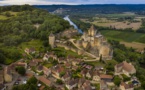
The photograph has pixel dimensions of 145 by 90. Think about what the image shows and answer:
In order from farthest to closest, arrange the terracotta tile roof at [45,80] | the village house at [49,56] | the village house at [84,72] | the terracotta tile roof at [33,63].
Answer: the village house at [49,56], the terracotta tile roof at [33,63], the village house at [84,72], the terracotta tile roof at [45,80]

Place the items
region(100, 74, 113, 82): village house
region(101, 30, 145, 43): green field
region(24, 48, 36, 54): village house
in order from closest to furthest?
region(100, 74, 113, 82): village house → region(24, 48, 36, 54): village house → region(101, 30, 145, 43): green field

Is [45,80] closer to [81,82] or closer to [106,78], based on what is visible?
[81,82]

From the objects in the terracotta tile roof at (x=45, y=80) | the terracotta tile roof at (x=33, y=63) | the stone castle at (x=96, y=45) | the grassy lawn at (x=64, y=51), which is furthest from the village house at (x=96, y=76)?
the terracotta tile roof at (x=33, y=63)

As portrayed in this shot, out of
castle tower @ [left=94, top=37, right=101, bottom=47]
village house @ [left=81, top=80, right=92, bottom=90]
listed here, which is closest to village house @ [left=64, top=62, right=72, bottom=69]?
village house @ [left=81, top=80, right=92, bottom=90]

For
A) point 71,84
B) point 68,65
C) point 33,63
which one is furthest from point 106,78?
point 33,63

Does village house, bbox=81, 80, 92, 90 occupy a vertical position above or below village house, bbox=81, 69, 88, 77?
below

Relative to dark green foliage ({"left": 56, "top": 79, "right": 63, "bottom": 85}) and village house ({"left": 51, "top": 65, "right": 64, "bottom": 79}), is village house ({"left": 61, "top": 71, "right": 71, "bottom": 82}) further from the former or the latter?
village house ({"left": 51, "top": 65, "right": 64, "bottom": 79})

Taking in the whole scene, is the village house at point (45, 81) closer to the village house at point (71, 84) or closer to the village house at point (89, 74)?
the village house at point (71, 84)

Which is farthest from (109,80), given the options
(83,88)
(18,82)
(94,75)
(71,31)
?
(71,31)
